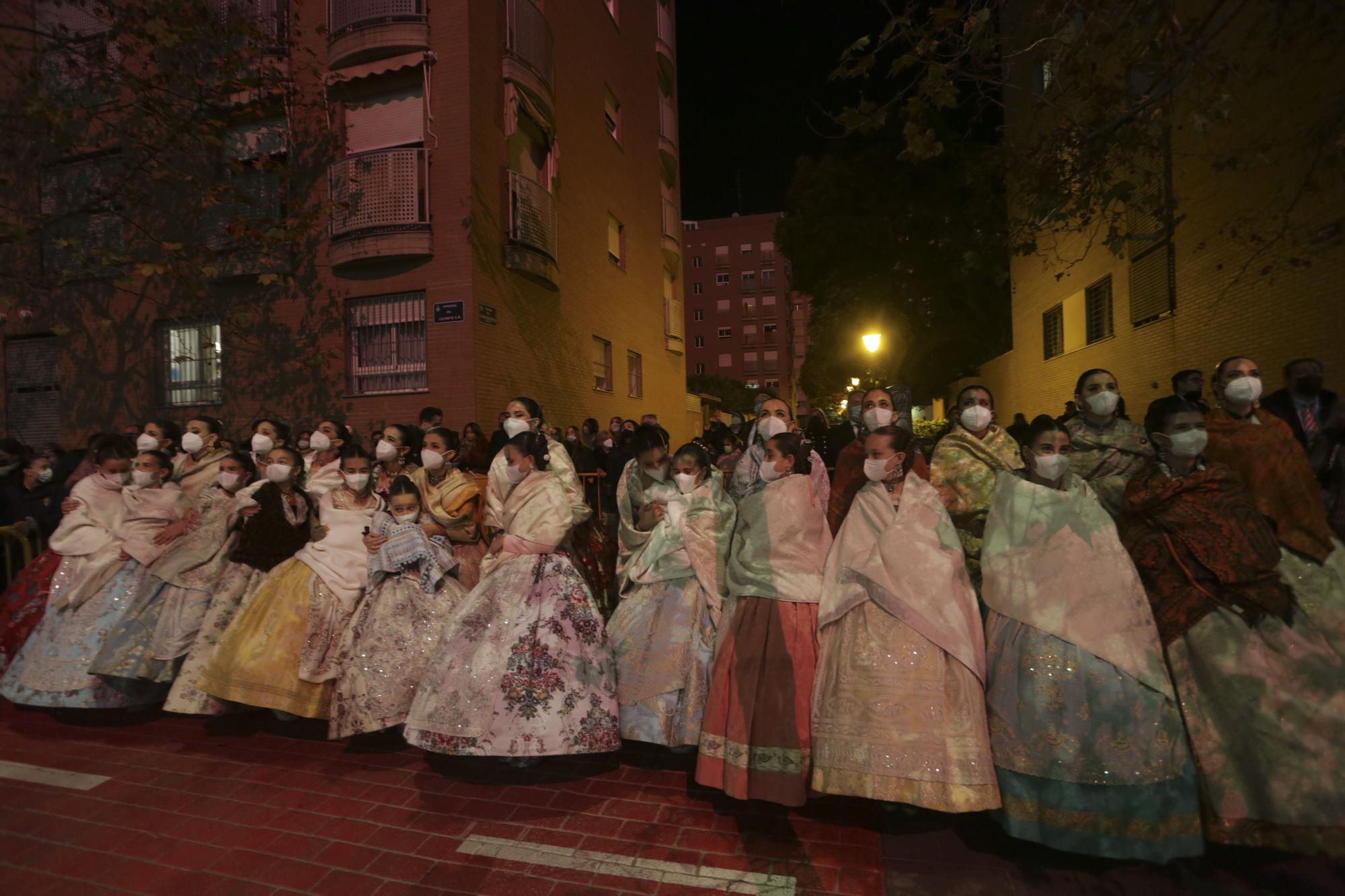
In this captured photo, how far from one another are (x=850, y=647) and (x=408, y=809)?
100 inches

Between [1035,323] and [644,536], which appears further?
[1035,323]

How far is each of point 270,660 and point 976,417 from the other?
4911 millimetres

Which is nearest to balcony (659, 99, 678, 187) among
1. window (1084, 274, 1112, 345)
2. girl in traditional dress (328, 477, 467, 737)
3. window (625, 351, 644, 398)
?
window (625, 351, 644, 398)

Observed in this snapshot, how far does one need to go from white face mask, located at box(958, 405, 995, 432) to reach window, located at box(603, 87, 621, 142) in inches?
579

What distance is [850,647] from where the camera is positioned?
11.6ft

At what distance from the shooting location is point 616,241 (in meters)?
17.5

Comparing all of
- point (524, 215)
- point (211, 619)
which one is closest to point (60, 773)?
point (211, 619)

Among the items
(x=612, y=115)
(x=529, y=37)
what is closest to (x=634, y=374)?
(x=612, y=115)

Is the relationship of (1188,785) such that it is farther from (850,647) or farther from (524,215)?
(524,215)

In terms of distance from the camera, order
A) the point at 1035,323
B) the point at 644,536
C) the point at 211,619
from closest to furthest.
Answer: the point at 644,536 → the point at 211,619 → the point at 1035,323

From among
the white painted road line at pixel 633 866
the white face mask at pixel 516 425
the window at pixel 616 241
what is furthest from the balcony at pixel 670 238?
the white painted road line at pixel 633 866

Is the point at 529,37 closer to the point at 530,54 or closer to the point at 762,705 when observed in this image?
the point at 530,54

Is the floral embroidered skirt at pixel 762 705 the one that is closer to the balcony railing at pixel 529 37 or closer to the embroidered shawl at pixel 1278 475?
the embroidered shawl at pixel 1278 475

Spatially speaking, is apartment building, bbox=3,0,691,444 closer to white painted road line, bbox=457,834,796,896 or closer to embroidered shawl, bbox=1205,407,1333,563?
white painted road line, bbox=457,834,796,896
